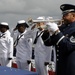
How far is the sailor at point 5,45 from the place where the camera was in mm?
13016

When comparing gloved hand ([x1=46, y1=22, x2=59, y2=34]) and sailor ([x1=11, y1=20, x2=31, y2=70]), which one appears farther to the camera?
sailor ([x1=11, y1=20, x2=31, y2=70])

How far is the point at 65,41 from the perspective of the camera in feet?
16.6

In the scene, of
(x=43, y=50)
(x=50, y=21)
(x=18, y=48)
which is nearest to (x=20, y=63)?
(x=18, y=48)

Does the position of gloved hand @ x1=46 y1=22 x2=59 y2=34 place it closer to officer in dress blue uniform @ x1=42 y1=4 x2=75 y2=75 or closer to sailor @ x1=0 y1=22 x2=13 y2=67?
officer in dress blue uniform @ x1=42 y1=4 x2=75 y2=75

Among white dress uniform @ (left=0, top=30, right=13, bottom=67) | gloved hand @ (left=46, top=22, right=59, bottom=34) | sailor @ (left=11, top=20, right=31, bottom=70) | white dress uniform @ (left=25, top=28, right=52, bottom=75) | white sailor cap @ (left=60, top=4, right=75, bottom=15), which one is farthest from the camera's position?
white dress uniform @ (left=0, top=30, right=13, bottom=67)

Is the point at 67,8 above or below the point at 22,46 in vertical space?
above

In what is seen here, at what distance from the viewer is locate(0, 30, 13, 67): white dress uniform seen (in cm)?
1302

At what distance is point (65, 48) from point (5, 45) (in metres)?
8.21

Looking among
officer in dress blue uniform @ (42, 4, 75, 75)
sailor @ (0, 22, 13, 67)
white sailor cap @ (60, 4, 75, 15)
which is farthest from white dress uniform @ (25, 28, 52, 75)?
officer in dress blue uniform @ (42, 4, 75, 75)

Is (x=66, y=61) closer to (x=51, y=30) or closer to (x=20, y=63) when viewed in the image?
(x=51, y=30)

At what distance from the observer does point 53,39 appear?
5.16 metres

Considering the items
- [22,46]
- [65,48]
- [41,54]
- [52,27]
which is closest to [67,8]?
[52,27]

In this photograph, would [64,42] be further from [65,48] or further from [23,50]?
[23,50]

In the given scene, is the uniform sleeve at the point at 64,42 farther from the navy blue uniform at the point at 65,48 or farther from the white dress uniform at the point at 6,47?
the white dress uniform at the point at 6,47
